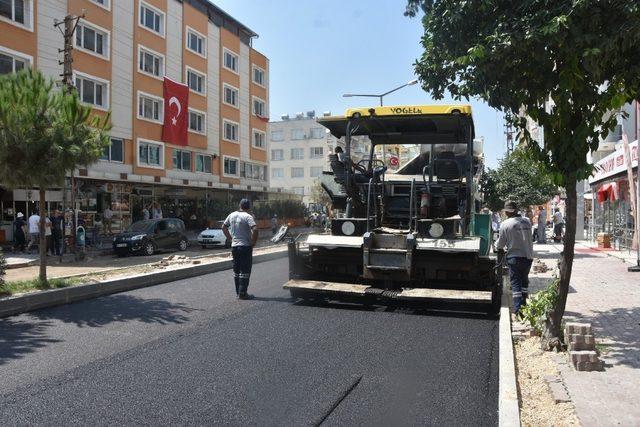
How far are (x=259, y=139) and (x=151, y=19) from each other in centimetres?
1463

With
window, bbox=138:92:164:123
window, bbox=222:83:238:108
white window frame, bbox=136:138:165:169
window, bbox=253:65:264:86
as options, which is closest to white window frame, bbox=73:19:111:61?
window, bbox=138:92:164:123

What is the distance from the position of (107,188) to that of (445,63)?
24.1m

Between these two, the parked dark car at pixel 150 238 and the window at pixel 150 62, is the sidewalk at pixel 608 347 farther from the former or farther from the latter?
the window at pixel 150 62

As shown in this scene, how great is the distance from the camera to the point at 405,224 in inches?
354

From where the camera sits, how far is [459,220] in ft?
27.5

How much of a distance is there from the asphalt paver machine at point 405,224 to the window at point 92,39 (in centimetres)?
2219

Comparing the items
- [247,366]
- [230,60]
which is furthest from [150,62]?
[247,366]

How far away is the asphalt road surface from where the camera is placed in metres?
4.40

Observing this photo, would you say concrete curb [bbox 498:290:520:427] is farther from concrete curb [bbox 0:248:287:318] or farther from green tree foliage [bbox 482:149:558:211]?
green tree foliage [bbox 482:149:558:211]

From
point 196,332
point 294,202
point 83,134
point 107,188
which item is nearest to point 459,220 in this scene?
point 196,332

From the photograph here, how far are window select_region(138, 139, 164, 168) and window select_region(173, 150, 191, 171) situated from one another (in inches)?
61.4

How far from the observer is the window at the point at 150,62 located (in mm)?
31375

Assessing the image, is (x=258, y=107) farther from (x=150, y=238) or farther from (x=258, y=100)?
(x=150, y=238)

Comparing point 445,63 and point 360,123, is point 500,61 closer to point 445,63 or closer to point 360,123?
point 445,63
